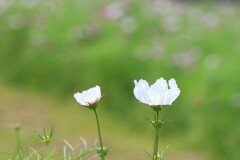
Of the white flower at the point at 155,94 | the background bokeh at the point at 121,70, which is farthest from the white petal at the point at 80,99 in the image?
the background bokeh at the point at 121,70

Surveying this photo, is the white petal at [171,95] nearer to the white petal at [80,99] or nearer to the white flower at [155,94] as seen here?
the white flower at [155,94]

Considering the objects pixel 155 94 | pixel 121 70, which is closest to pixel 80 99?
pixel 155 94

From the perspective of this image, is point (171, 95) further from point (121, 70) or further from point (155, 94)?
point (121, 70)

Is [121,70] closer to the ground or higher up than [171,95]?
higher up

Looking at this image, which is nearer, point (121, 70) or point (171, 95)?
point (171, 95)

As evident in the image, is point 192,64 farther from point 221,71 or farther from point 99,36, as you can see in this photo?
point 99,36

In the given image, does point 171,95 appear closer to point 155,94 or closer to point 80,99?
point 155,94

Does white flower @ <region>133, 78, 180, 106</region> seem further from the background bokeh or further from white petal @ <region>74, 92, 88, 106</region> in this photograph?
the background bokeh

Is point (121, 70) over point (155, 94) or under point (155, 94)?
over

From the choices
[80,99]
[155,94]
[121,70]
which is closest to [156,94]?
[155,94]
